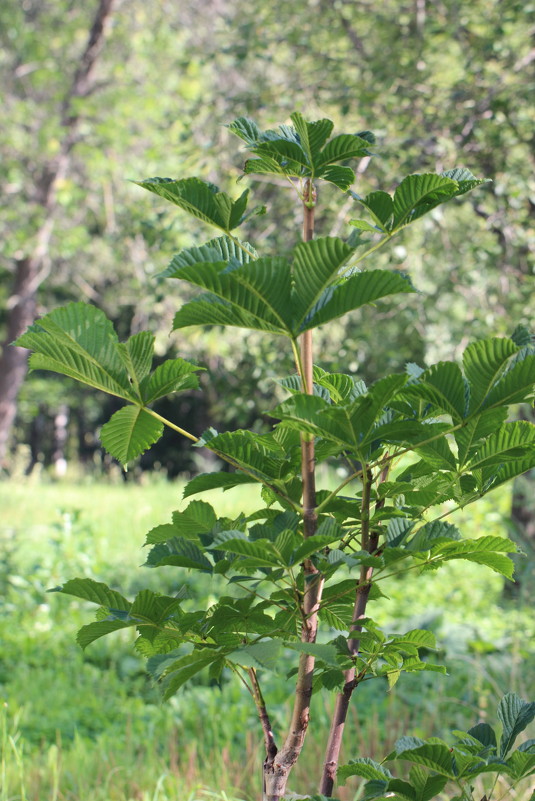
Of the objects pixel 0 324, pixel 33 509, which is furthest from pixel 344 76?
pixel 0 324

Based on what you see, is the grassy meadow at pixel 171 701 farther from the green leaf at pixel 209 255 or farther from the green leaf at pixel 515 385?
the green leaf at pixel 209 255

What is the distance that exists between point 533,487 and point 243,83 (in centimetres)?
476

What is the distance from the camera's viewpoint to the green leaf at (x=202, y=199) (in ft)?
2.91

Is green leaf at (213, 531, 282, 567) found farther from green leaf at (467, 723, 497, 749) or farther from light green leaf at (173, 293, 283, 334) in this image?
green leaf at (467, 723, 497, 749)

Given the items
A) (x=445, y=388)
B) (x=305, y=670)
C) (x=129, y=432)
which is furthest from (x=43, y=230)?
(x=445, y=388)

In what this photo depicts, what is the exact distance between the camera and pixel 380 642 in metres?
1.06

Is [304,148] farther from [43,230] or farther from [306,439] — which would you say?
[43,230]

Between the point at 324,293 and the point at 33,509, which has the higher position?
the point at 324,293

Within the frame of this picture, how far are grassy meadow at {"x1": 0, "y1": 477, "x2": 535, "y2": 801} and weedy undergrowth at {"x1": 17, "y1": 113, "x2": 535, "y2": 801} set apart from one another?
747 millimetres

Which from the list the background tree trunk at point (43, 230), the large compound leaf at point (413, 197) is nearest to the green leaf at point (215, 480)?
the large compound leaf at point (413, 197)

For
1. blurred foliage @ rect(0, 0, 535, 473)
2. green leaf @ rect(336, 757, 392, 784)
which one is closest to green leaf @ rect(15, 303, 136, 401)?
green leaf @ rect(336, 757, 392, 784)

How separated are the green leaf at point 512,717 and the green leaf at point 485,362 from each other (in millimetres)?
485

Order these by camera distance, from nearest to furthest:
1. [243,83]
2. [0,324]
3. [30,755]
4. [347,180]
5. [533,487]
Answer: [347,180]
[30,755]
[533,487]
[243,83]
[0,324]

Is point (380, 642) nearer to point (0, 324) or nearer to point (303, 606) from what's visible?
point (303, 606)
